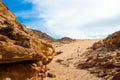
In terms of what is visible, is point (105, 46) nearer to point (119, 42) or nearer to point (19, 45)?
point (119, 42)

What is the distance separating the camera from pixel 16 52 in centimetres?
1417

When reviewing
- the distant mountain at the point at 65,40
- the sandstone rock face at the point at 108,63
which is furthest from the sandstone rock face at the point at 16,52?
the distant mountain at the point at 65,40

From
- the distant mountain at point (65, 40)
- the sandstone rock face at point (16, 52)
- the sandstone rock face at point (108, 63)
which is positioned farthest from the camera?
the distant mountain at point (65, 40)

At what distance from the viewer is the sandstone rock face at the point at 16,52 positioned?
14.1 m

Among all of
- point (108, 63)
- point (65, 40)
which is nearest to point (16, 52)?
point (108, 63)

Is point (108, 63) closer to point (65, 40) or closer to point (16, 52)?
point (16, 52)

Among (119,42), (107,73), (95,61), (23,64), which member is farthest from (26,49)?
(119,42)

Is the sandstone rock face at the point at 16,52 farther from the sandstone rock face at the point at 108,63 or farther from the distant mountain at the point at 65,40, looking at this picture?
the distant mountain at the point at 65,40

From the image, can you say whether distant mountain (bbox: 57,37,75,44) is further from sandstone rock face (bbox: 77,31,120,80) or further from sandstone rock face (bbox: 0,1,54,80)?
sandstone rock face (bbox: 0,1,54,80)

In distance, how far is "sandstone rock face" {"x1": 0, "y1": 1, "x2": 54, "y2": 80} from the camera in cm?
1411

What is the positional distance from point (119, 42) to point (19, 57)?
2584cm

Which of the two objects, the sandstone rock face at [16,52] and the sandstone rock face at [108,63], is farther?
the sandstone rock face at [108,63]

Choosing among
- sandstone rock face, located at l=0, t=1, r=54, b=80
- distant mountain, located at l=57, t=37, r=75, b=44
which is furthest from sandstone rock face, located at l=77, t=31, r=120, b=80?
distant mountain, located at l=57, t=37, r=75, b=44

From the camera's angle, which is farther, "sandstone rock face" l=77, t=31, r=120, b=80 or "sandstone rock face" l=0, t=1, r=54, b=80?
"sandstone rock face" l=77, t=31, r=120, b=80
